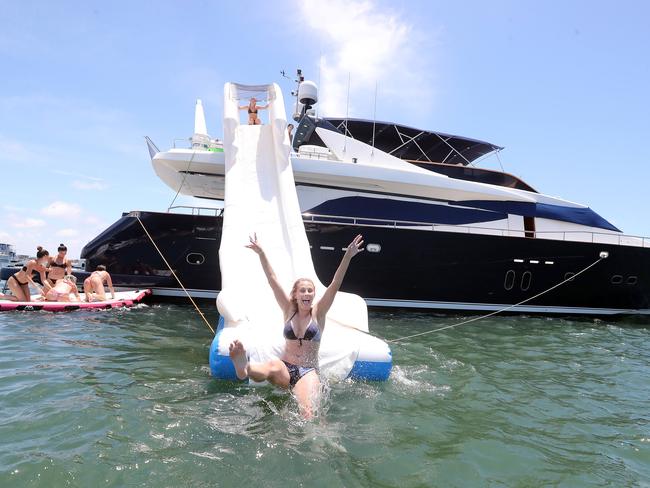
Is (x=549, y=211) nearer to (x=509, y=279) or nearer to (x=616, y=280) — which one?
(x=616, y=280)

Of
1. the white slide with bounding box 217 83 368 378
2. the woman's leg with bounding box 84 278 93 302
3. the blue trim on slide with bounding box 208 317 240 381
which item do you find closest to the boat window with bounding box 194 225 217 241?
the white slide with bounding box 217 83 368 378

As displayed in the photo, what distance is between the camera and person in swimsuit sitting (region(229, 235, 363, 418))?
3.63 m

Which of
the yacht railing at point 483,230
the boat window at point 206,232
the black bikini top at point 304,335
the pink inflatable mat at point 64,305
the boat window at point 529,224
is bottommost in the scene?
the pink inflatable mat at point 64,305

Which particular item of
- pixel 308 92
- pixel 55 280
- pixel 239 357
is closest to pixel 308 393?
pixel 239 357

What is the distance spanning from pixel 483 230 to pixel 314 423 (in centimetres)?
870

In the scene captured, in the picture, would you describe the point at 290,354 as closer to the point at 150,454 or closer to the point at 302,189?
the point at 150,454

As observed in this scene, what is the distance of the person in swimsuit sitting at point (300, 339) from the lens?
3627 mm

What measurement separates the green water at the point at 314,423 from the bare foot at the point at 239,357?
331mm

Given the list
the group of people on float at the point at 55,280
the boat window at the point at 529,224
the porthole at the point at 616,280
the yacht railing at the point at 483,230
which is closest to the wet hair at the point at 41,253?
the group of people on float at the point at 55,280

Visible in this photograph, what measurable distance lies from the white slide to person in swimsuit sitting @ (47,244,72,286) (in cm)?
439

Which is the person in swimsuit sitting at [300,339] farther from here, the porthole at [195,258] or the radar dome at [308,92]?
the radar dome at [308,92]

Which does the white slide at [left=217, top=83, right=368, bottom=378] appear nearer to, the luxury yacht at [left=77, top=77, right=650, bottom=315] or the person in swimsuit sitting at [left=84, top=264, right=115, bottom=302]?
the luxury yacht at [left=77, top=77, right=650, bottom=315]

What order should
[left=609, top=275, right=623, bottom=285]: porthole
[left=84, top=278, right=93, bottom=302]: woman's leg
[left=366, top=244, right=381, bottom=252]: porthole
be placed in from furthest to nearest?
1. [left=609, top=275, right=623, bottom=285]: porthole
2. [left=366, top=244, right=381, bottom=252]: porthole
3. [left=84, top=278, right=93, bottom=302]: woman's leg

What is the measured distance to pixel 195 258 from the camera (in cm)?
960
